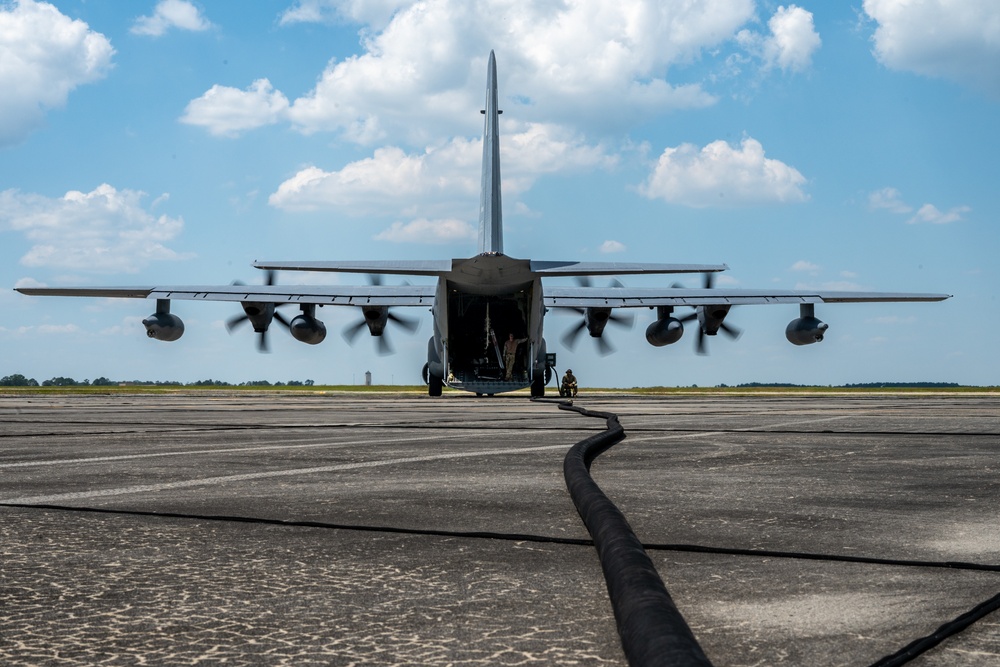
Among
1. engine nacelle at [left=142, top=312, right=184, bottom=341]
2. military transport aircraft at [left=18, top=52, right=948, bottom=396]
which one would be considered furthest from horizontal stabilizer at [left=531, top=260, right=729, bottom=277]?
engine nacelle at [left=142, top=312, right=184, bottom=341]

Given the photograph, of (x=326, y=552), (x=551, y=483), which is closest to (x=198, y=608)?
(x=326, y=552)

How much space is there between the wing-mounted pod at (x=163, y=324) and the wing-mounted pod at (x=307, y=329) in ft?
12.6

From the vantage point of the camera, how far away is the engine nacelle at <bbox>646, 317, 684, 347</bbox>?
37.7 metres

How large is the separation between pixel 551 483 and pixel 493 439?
431 centimetres

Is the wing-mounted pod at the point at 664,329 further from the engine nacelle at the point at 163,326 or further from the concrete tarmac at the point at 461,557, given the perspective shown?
the concrete tarmac at the point at 461,557

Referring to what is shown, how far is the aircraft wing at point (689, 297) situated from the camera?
118 ft

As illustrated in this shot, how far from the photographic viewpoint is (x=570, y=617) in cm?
287

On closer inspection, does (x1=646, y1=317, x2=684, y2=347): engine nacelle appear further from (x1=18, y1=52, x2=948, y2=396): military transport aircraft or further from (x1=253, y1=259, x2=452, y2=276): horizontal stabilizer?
(x1=253, y1=259, x2=452, y2=276): horizontal stabilizer

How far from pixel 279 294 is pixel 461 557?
3111 cm

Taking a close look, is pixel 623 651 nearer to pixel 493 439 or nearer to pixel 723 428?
pixel 493 439

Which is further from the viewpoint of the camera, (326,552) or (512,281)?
(512,281)

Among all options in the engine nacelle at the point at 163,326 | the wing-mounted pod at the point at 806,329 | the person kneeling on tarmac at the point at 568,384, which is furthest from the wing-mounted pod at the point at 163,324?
the wing-mounted pod at the point at 806,329

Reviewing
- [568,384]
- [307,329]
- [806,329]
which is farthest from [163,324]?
[806,329]

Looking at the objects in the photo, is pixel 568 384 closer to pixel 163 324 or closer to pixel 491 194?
pixel 491 194
